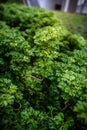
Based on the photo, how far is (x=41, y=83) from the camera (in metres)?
2.72

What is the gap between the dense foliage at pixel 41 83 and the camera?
7.15 feet

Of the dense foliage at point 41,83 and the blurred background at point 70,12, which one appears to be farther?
the blurred background at point 70,12

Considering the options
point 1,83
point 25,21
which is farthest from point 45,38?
point 25,21

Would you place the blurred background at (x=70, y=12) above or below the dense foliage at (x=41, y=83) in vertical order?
above

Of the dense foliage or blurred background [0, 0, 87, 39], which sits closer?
the dense foliage

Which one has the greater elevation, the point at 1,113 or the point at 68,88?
the point at 68,88

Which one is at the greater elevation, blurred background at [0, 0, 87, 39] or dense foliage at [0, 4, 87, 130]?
blurred background at [0, 0, 87, 39]

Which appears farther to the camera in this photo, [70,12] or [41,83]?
[70,12]

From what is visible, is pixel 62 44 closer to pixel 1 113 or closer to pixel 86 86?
pixel 86 86

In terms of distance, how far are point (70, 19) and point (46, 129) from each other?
22.2 feet

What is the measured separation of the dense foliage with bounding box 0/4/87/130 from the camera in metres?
2.18

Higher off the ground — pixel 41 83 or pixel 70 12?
pixel 70 12

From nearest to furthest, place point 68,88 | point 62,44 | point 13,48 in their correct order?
point 68,88
point 13,48
point 62,44

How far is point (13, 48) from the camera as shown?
2740 mm
